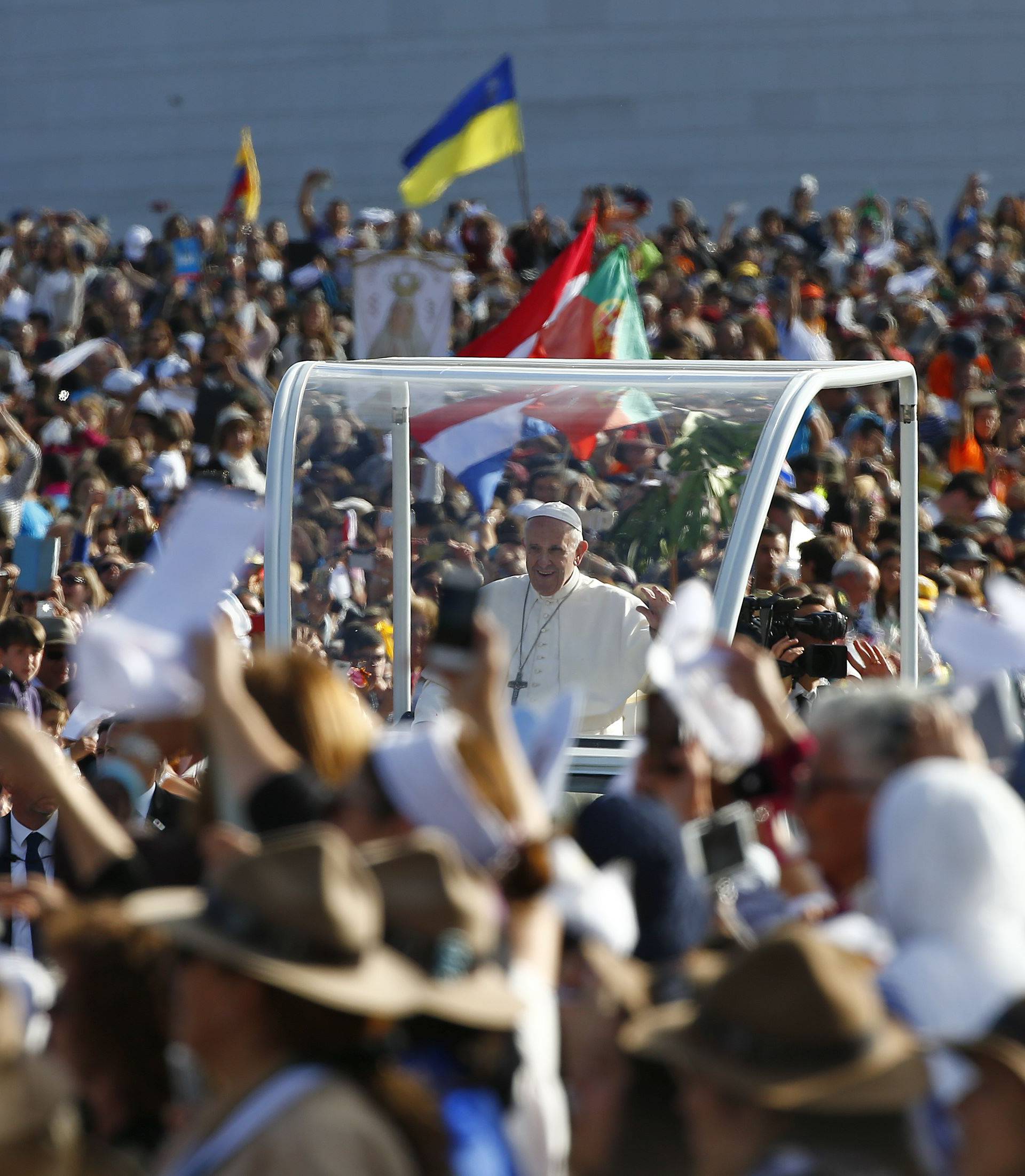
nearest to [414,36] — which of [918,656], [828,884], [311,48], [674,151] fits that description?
[311,48]

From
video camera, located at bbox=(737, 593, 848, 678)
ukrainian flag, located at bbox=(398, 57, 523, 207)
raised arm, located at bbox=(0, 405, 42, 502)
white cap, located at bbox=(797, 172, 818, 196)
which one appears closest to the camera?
video camera, located at bbox=(737, 593, 848, 678)

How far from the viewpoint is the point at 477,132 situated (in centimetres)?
1141

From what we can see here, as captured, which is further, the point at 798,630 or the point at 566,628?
the point at 566,628

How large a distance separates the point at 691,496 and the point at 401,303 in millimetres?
4307

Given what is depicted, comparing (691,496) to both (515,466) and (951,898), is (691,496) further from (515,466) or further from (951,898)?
(951,898)

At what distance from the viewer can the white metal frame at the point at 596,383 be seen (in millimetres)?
5812

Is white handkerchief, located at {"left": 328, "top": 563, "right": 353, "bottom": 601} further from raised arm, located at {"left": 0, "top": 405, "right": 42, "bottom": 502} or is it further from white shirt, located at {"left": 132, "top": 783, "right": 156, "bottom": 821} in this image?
raised arm, located at {"left": 0, "top": 405, "right": 42, "bottom": 502}

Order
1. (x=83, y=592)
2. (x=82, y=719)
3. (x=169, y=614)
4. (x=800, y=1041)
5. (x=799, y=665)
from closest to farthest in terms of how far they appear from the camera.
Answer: (x=800, y=1041), (x=169, y=614), (x=82, y=719), (x=799, y=665), (x=83, y=592)

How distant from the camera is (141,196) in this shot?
2581 cm

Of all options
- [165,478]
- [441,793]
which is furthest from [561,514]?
[165,478]

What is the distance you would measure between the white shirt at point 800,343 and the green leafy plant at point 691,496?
6.79m

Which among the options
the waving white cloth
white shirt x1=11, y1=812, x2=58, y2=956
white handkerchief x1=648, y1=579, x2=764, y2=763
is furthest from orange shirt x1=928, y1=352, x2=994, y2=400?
the waving white cloth

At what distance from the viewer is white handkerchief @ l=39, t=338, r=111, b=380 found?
1195cm

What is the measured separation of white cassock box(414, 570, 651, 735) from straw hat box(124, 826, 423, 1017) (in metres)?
3.49
